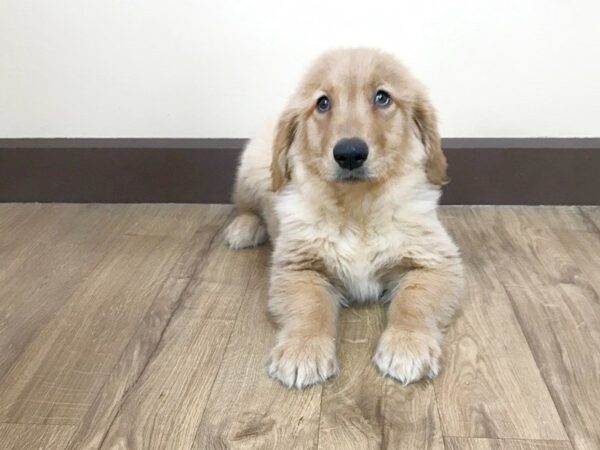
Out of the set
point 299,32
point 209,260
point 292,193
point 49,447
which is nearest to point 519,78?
point 299,32

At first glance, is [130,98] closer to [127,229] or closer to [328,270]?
[127,229]

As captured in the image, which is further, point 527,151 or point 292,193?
point 527,151

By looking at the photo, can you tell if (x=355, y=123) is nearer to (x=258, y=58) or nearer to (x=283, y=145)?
(x=283, y=145)

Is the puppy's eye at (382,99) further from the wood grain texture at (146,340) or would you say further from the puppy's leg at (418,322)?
the wood grain texture at (146,340)

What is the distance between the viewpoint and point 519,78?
2484 millimetres

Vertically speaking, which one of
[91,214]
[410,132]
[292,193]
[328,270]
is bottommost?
[91,214]

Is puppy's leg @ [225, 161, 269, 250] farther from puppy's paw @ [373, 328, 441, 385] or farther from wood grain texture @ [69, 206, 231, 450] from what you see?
puppy's paw @ [373, 328, 441, 385]

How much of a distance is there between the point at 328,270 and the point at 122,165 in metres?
1.13

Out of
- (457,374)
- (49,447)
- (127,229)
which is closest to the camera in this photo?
(49,447)

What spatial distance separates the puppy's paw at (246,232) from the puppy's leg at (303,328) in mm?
458

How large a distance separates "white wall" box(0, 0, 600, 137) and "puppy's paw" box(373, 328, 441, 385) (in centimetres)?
122

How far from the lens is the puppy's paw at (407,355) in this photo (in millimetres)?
1496

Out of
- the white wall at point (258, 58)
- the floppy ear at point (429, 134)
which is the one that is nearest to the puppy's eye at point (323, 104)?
the floppy ear at point (429, 134)

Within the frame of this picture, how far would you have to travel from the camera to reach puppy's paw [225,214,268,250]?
91.0 inches
